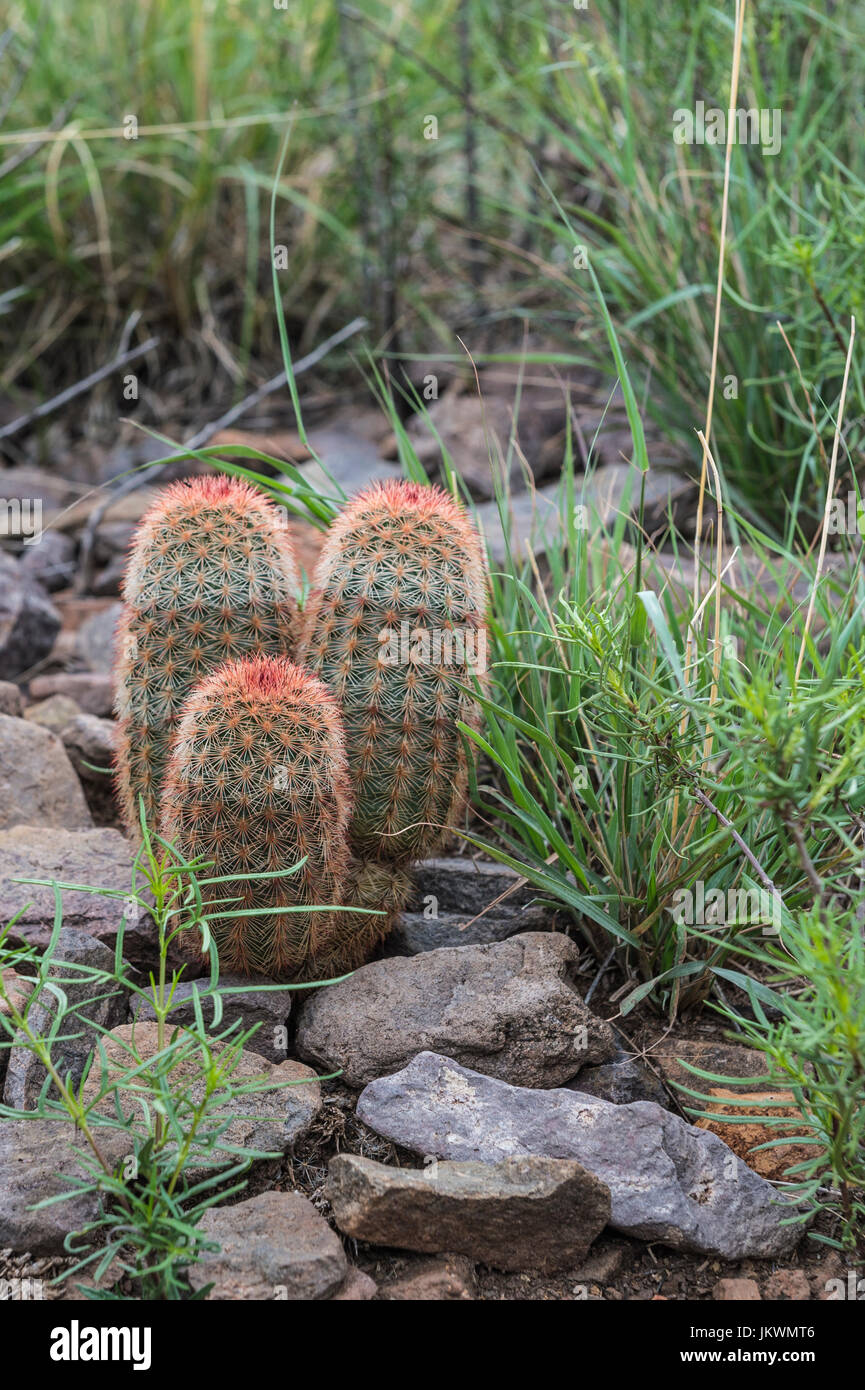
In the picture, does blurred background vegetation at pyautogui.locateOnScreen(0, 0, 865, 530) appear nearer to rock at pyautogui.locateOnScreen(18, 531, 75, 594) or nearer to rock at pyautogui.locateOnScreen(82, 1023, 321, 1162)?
rock at pyautogui.locateOnScreen(18, 531, 75, 594)

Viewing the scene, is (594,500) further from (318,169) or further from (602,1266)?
(318,169)

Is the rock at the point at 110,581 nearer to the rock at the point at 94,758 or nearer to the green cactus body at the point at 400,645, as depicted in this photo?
the rock at the point at 94,758

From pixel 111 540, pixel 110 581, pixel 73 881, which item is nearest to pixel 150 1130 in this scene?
pixel 73 881

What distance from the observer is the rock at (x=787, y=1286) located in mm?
1837

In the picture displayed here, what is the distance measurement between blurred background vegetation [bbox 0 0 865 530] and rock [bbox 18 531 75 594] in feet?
2.93

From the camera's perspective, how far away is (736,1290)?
1.84 metres

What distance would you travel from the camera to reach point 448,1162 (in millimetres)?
1895

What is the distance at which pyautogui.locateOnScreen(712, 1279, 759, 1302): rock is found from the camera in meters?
1.83

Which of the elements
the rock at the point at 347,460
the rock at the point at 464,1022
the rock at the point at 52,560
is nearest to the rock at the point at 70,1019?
the rock at the point at 464,1022

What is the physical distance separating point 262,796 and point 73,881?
0.61 meters

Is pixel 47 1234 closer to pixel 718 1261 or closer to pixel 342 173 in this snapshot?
pixel 718 1261

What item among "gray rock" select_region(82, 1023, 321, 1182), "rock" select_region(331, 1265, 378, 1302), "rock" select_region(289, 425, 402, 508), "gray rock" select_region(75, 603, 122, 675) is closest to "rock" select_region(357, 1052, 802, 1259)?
"gray rock" select_region(82, 1023, 321, 1182)
